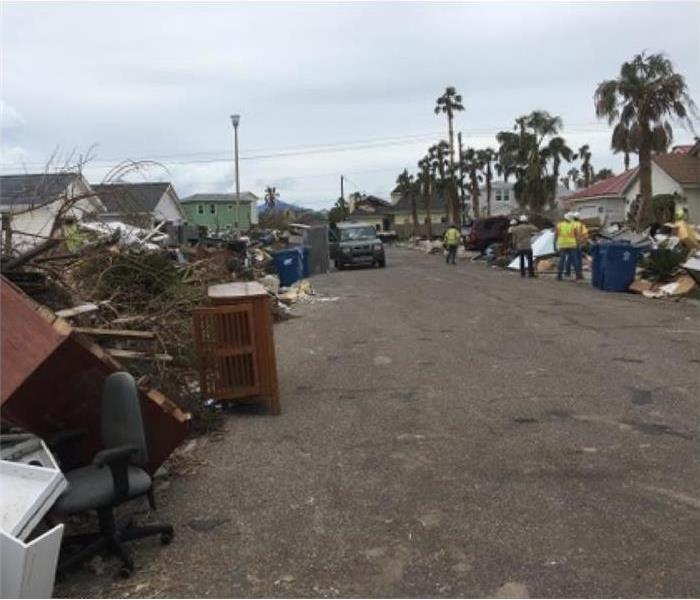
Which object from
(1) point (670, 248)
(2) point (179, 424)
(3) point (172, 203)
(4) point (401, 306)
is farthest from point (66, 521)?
(3) point (172, 203)

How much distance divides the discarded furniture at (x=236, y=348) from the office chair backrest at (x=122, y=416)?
8.99 ft

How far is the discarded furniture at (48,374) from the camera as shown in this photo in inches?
181

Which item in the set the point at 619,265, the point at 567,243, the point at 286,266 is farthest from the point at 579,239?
the point at 286,266

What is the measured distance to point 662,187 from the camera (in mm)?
47969

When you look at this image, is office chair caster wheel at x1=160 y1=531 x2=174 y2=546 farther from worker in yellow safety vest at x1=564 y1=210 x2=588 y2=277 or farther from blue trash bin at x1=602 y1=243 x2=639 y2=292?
worker in yellow safety vest at x1=564 y1=210 x2=588 y2=277

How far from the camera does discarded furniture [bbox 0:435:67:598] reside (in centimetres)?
360

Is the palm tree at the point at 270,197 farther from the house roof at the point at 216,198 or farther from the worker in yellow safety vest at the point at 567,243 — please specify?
the worker in yellow safety vest at the point at 567,243

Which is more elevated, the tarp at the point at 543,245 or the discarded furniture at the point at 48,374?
the discarded furniture at the point at 48,374

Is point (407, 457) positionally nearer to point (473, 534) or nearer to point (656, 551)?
point (473, 534)

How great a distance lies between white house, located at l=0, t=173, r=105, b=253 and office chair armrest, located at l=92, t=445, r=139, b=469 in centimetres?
266

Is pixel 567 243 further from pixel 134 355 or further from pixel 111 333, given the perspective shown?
pixel 111 333

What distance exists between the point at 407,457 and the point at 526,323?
7536 mm

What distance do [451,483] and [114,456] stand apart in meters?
2.31

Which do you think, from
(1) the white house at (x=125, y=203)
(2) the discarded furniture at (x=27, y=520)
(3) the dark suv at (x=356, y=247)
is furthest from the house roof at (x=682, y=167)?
(2) the discarded furniture at (x=27, y=520)
